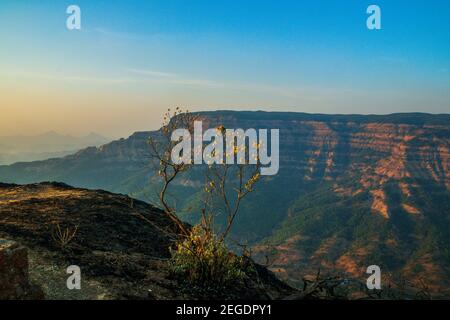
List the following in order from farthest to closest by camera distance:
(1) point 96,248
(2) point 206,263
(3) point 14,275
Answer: (1) point 96,248, (2) point 206,263, (3) point 14,275

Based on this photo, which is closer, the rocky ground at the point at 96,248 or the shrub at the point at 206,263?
the rocky ground at the point at 96,248

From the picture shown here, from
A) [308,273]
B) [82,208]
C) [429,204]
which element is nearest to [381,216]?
[429,204]

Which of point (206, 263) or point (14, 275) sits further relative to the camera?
point (206, 263)

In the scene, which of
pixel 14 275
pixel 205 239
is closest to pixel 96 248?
pixel 205 239

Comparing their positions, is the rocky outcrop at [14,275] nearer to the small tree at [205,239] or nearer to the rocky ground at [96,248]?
the rocky ground at [96,248]

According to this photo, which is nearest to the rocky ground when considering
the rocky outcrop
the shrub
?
the shrub

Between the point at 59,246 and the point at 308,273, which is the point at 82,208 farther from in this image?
the point at 308,273

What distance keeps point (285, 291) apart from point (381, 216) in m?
182

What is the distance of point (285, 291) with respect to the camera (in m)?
14.9

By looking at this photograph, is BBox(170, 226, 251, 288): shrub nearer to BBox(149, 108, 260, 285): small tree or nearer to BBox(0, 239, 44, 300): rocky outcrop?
BBox(149, 108, 260, 285): small tree

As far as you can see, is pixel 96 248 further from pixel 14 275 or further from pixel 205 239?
pixel 14 275

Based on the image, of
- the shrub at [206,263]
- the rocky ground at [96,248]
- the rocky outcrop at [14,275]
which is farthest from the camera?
the shrub at [206,263]

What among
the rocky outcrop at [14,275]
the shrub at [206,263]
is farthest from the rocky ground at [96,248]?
the rocky outcrop at [14,275]

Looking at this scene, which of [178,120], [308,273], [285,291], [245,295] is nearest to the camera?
[245,295]
